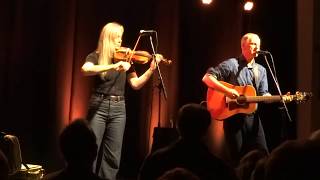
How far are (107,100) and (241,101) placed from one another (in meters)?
1.36

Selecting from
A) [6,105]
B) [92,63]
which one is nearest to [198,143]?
[92,63]

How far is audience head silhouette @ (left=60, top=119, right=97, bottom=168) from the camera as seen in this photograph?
2.37 meters

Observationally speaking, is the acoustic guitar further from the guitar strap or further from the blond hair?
the blond hair

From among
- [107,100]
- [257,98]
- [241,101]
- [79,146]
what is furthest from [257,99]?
[79,146]

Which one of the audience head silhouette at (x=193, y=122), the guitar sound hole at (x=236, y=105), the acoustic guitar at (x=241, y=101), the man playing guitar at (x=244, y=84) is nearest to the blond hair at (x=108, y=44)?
the man playing guitar at (x=244, y=84)

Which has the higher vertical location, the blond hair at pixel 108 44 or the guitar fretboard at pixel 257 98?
the blond hair at pixel 108 44

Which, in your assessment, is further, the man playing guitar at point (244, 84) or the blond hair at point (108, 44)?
the man playing guitar at point (244, 84)

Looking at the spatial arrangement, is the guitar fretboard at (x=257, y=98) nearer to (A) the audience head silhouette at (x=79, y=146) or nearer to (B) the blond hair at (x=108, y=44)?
(B) the blond hair at (x=108, y=44)

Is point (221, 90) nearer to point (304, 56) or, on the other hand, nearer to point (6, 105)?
point (304, 56)

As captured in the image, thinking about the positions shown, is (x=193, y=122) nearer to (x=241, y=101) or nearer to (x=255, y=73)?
(x=241, y=101)

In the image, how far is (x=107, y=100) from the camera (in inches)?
184

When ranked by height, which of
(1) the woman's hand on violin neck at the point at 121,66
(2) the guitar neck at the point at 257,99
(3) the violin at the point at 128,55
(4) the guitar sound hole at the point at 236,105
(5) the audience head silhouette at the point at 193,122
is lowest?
(5) the audience head silhouette at the point at 193,122

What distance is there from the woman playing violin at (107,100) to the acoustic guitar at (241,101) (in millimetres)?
1042

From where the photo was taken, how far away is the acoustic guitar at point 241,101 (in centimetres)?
512
